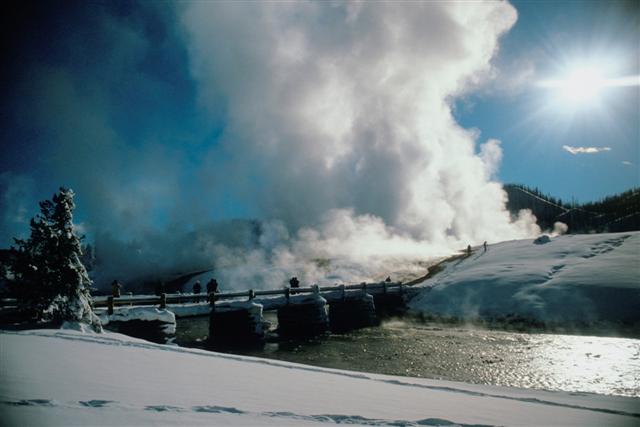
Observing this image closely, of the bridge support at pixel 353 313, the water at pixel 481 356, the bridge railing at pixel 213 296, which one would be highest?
the bridge railing at pixel 213 296

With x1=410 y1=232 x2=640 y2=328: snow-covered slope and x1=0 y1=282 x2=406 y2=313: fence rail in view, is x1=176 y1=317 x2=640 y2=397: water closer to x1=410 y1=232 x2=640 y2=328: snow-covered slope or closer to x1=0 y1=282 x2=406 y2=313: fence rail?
x1=0 y1=282 x2=406 y2=313: fence rail

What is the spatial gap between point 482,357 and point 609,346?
8377mm

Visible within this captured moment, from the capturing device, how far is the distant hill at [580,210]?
13025 cm

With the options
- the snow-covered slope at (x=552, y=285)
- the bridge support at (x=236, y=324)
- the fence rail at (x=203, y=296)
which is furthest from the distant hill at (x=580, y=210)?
the bridge support at (x=236, y=324)

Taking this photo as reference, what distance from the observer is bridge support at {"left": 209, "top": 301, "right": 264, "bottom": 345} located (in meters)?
23.7

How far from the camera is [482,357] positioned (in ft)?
62.3

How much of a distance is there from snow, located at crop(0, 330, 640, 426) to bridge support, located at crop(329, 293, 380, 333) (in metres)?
21.9

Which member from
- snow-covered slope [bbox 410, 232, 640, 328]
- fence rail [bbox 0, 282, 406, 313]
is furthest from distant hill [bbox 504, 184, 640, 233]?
fence rail [bbox 0, 282, 406, 313]

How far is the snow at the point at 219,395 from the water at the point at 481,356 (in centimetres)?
392

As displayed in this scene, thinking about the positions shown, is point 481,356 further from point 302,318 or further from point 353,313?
point 353,313

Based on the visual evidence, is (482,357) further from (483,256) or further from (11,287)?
(483,256)

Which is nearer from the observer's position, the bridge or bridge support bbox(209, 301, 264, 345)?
the bridge

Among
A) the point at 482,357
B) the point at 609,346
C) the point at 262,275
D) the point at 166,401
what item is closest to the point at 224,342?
the point at 482,357

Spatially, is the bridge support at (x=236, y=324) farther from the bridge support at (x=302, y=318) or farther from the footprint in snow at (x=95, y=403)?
the footprint in snow at (x=95, y=403)
